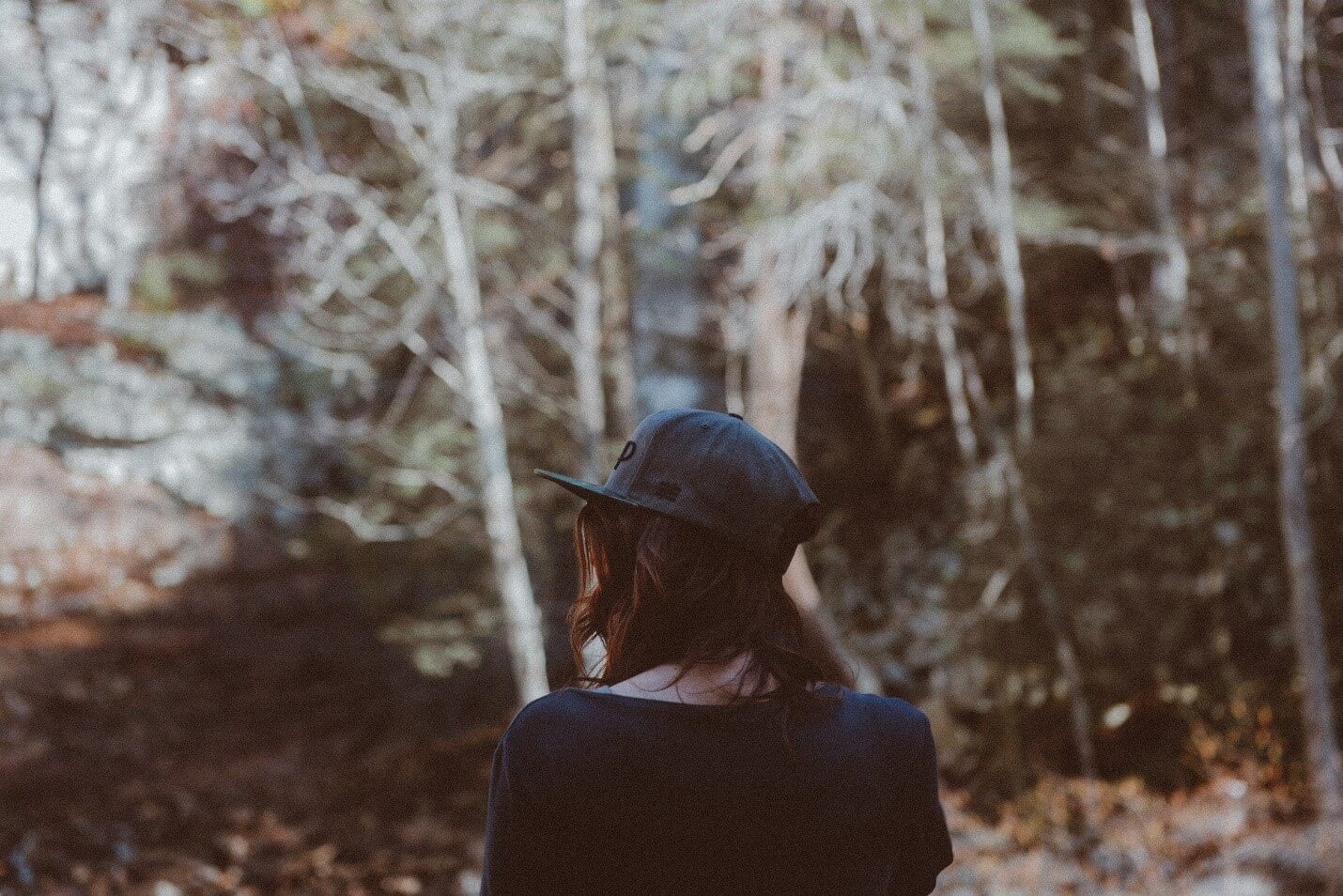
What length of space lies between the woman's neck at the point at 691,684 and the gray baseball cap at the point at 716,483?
0.56ft

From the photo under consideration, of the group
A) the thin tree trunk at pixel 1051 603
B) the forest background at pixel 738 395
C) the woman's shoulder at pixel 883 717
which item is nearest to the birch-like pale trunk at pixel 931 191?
the forest background at pixel 738 395

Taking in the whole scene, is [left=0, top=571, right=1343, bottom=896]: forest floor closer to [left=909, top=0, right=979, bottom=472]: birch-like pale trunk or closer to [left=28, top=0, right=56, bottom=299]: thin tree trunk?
[left=909, top=0, right=979, bottom=472]: birch-like pale trunk

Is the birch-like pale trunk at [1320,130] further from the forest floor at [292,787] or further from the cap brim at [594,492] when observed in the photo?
the cap brim at [594,492]

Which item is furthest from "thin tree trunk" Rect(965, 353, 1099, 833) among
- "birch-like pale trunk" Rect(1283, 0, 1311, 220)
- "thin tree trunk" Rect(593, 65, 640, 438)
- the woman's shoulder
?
the woman's shoulder

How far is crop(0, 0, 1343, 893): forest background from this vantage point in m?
7.99

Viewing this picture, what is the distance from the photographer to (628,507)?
1528 millimetres

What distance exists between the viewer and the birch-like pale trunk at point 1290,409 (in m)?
6.10

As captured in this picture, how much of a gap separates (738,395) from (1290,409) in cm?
475

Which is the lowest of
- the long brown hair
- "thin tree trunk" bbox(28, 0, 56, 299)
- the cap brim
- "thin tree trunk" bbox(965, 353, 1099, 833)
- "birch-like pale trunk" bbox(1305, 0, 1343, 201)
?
"thin tree trunk" bbox(965, 353, 1099, 833)

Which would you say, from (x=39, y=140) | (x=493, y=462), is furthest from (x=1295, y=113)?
(x=39, y=140)

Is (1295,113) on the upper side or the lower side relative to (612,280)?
upper

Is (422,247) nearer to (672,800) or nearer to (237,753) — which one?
(237,753)

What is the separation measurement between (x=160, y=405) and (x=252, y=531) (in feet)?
7.50

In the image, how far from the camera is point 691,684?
1.47m
